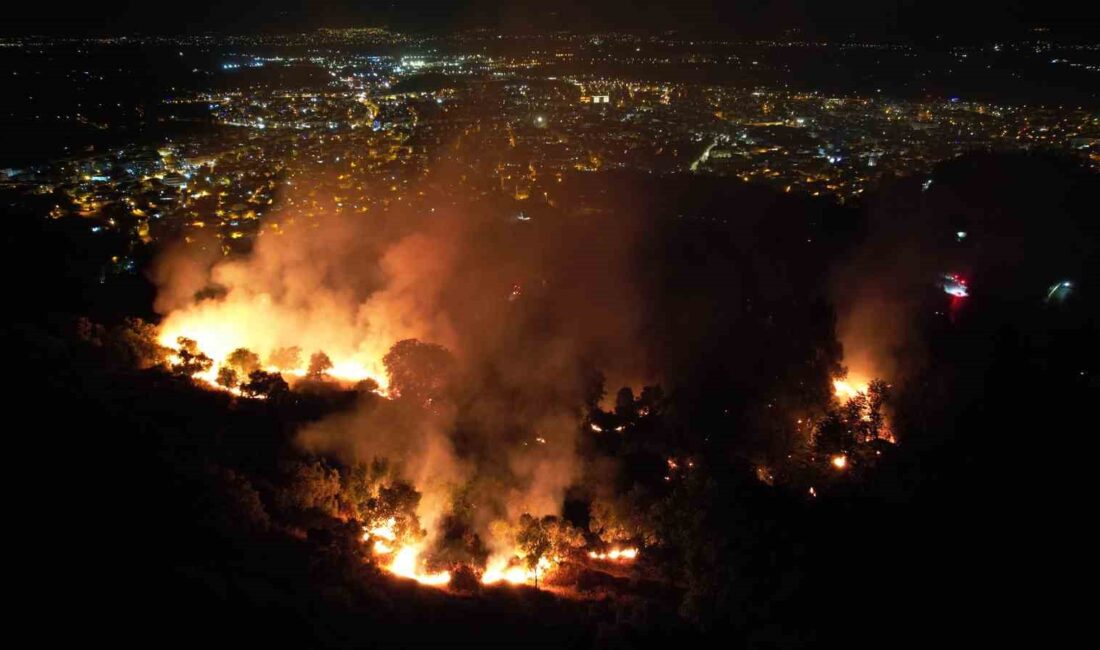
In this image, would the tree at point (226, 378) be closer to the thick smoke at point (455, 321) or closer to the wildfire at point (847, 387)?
the thick smoke at point (455, 321)

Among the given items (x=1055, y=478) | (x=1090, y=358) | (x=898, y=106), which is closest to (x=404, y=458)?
(x=1055, y=478)

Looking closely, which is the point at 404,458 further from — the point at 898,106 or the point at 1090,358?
the point at 898,106

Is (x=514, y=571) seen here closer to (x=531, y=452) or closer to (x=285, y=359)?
(x=531, y=452)

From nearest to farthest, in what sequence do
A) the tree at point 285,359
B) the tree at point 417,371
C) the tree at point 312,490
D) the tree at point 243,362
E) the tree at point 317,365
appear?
1. the tree at point 312,490
2. the tree at point 417,371
3. the tree at point 243,362
4. the tree at point 317,365
5. the tree at point 285,359

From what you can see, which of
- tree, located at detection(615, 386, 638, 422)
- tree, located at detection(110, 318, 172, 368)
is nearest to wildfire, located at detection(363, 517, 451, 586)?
tree, located at detection(615, 386, 638, 422)

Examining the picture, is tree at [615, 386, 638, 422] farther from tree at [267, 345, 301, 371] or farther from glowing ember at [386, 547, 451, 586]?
tree at [267, 345, 301, 371]

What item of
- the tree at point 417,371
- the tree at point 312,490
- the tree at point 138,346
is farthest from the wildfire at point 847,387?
the tree at point 138,346

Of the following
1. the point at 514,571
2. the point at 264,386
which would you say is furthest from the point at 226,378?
the point at 514,571
